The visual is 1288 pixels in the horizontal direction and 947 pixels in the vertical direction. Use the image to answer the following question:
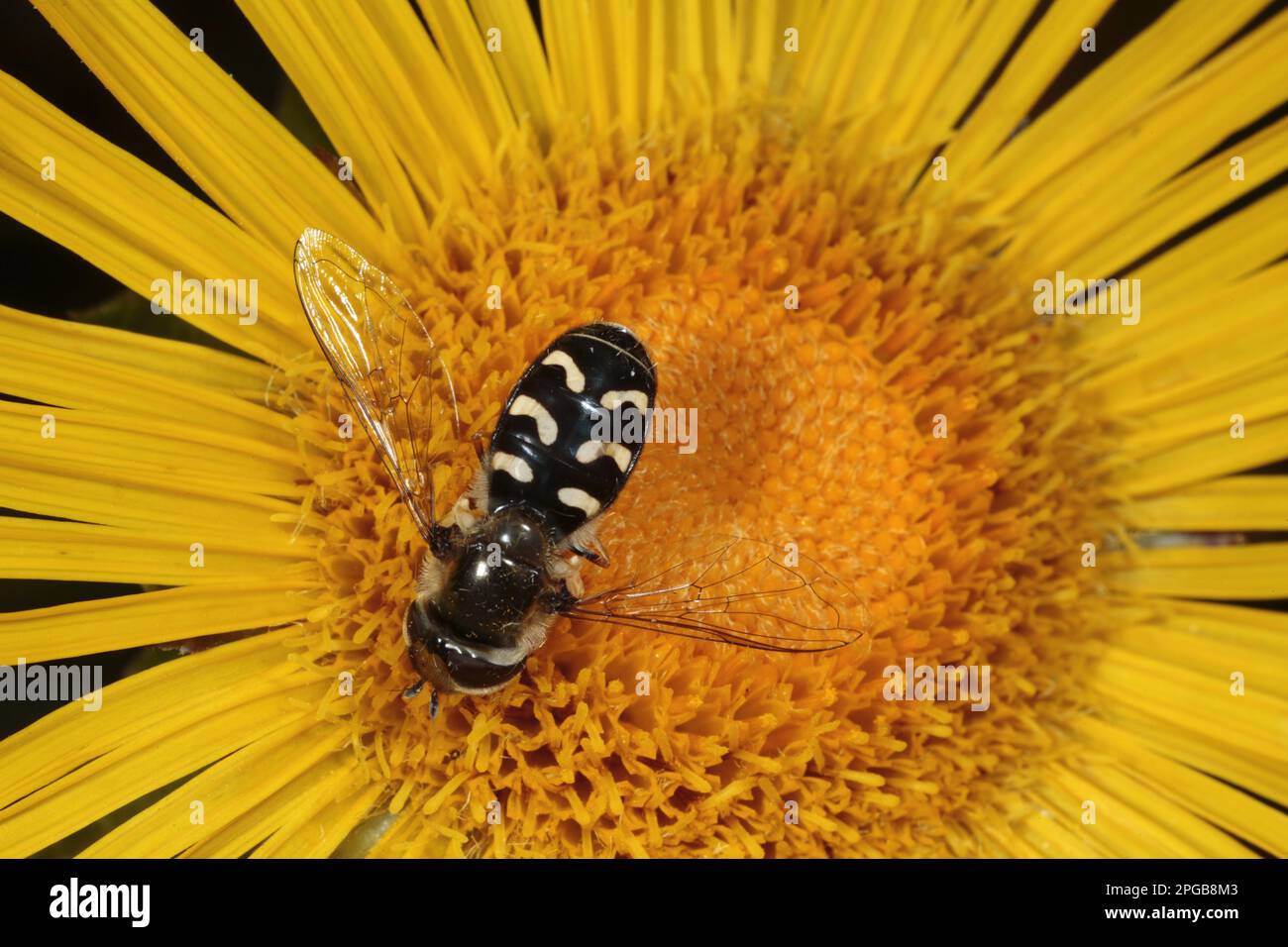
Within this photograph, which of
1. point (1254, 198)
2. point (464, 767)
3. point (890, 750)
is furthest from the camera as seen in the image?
point (1254, 198)

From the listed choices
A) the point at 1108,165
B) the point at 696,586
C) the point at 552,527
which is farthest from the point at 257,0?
the point at 1108,165

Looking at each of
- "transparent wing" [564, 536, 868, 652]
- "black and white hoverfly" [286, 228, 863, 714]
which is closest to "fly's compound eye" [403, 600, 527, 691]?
"black and white hoverfly" [286, 228, 863, 714]

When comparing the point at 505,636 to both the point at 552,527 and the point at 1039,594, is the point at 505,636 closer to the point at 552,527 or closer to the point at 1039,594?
the point at 552,527

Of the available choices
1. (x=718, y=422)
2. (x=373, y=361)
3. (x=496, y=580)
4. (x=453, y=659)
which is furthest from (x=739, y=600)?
(x=373, y=361)

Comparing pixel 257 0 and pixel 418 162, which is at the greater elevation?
pixel 257 0

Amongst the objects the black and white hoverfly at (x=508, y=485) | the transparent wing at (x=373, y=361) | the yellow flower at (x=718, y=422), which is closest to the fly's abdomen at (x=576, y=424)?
the black and white hoverfly at (x=508, y=485)

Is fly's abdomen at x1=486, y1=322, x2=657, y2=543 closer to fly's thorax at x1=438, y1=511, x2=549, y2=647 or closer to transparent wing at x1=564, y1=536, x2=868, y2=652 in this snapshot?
fly's thorax at x1=438, y1=511, x2=549, y2=647
